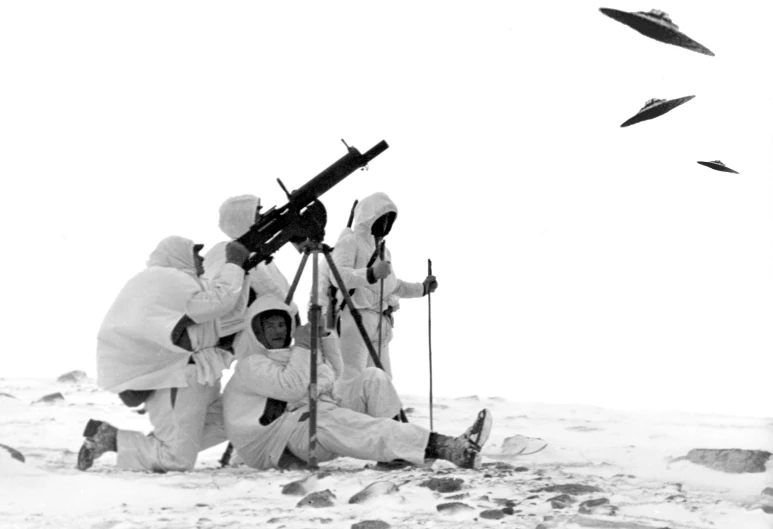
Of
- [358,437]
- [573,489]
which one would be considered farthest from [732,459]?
[358,437]

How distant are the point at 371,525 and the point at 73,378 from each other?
5.82m

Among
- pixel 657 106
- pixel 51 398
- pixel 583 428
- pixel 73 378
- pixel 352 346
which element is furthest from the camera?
pixel 73 378

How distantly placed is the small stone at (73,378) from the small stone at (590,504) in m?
5.90

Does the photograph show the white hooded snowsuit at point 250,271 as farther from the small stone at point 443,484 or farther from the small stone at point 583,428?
the small stone at point 583,428

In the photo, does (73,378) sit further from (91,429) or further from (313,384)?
(313,384)

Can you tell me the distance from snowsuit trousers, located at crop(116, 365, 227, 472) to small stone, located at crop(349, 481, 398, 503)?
1.17 metres

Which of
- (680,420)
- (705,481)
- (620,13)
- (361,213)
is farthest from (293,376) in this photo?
(680,420)

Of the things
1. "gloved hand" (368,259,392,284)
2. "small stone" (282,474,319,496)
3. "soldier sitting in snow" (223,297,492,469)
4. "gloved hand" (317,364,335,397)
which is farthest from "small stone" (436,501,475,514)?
"gloved hand" (368,259,392,284)

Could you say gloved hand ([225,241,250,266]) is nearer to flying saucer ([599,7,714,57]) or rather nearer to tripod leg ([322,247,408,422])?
tripod leg ([322,247,408,422])

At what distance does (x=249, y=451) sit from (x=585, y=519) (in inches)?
73.8

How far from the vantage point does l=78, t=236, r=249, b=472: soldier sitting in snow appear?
477 cm

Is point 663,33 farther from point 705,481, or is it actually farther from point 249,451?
point 249,451

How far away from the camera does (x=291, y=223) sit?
507 cm

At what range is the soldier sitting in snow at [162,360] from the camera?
477 cm
